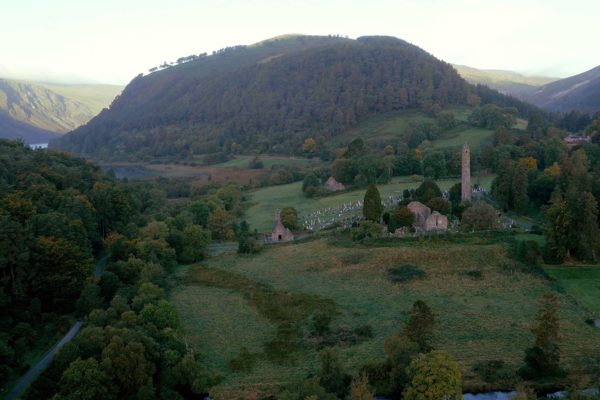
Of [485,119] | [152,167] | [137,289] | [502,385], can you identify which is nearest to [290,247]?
[137,289]

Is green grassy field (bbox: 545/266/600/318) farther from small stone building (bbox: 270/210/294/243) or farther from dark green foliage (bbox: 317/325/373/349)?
small stone building (bbox: 270/210/294/243)

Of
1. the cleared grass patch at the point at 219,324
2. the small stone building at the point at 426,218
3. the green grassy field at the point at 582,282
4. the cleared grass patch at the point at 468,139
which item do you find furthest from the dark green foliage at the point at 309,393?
the cleared grass patch at the point at 468,139

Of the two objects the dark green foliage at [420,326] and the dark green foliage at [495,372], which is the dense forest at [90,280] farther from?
the dark green foliage at [495,372]

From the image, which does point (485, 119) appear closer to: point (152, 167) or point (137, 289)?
point (152, 167)

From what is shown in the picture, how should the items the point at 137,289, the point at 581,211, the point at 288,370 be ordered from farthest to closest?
the point at 581,211 → the point at 137,289 → the point at 288,370

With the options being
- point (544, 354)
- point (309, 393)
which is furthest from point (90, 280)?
point (544, 354)

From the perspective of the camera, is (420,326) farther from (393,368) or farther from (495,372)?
(495,372)

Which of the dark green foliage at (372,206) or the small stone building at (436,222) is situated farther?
the dark green foliage at (372,206)
